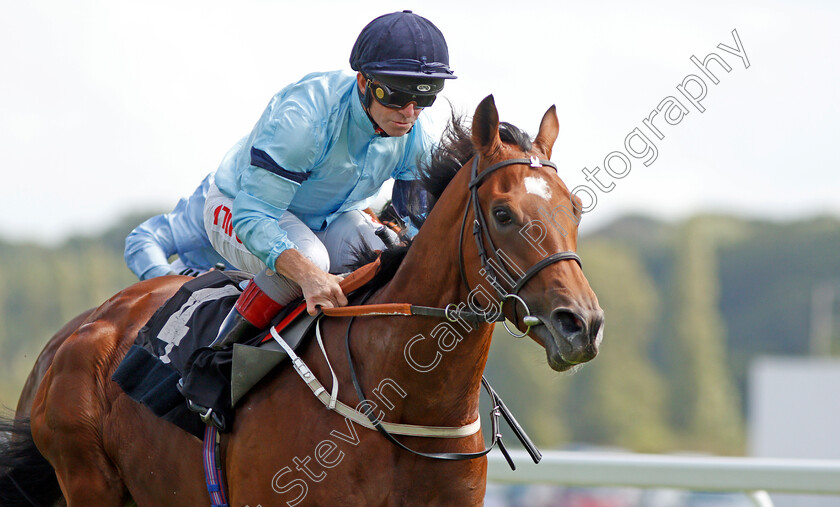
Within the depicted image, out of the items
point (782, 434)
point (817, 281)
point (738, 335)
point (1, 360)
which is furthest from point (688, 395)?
point (782, 434)

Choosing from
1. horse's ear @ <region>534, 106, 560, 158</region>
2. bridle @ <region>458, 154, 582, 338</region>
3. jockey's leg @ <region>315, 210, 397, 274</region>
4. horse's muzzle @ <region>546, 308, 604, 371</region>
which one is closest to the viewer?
horse's muzzle @ <region>546, 308, 604, 371</region>

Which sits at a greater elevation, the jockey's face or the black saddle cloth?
the jockey's face

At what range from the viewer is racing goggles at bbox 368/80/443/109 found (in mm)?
3348

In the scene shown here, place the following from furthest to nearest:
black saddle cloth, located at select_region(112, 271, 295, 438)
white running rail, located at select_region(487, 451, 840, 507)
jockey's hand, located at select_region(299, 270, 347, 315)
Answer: white running rail, located at select_region(487, 451, 840, 507) < black saddle cloth, located at select_region(112, 271, 295, 438) < jockey's hand, located at select_region(299, 270, 347, 315)

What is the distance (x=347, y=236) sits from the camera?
3.87 metres

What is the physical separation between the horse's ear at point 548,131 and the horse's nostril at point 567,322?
2.16 feet

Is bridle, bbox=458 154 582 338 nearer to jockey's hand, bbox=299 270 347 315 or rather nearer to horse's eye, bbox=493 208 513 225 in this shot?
horse's eye, bbox=493 208 513 225

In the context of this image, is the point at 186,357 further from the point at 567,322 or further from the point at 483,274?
the point at 567,322

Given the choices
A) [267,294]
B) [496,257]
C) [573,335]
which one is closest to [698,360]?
[267,294]

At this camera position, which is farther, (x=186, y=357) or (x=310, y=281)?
(x=186, y=357)

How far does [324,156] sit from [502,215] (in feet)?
3.29

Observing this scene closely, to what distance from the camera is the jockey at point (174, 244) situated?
16.4 feet

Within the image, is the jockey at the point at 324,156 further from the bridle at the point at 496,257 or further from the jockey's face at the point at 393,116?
the bridle at the point at 496,257

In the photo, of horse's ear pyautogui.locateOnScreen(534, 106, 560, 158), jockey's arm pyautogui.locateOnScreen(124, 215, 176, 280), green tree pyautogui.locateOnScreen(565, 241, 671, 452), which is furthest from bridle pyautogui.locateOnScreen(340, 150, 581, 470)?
green tree pyautogui.locateOnScreen(565, 241, 671, 452)
